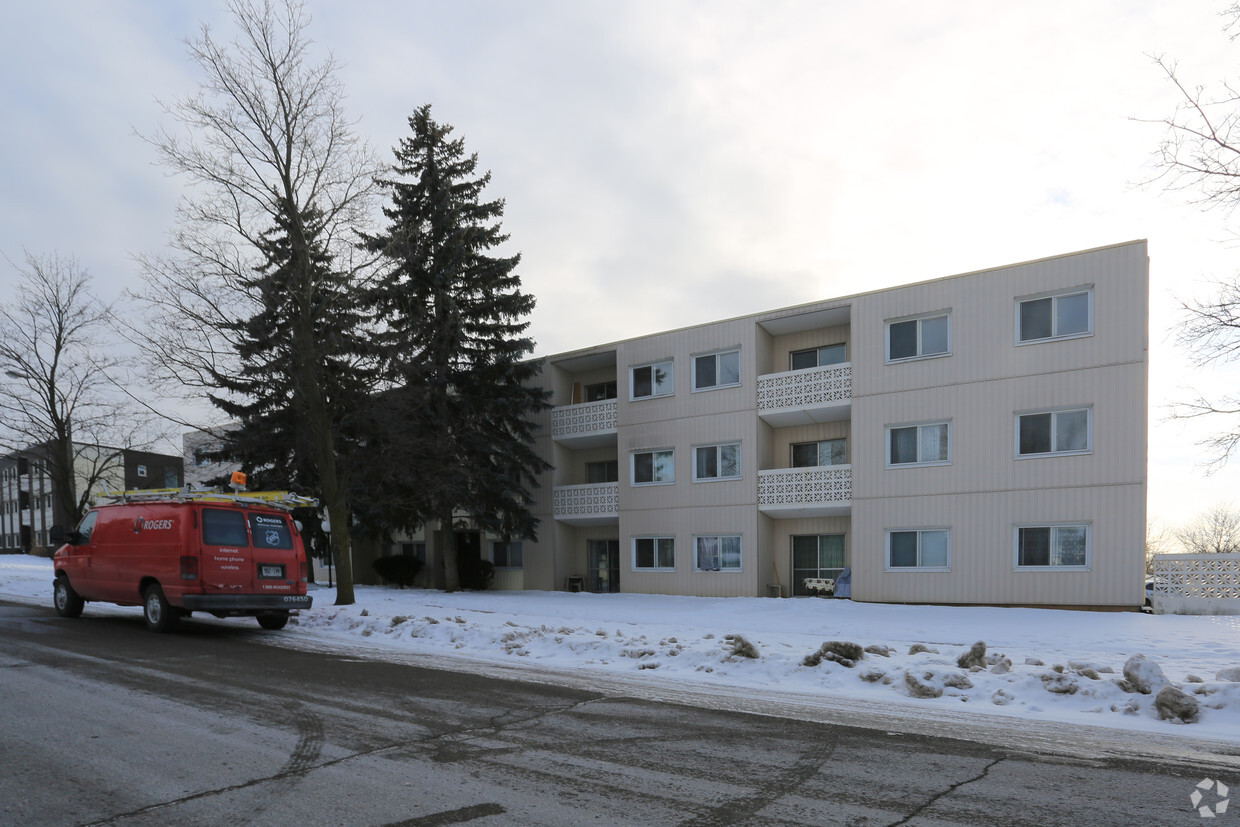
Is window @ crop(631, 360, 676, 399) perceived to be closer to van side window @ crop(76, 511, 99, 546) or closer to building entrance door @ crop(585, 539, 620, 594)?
building entrance door @ crop(585, 539, 620, 594)

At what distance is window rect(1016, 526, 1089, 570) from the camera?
790 inches

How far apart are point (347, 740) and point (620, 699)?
284 centimetres

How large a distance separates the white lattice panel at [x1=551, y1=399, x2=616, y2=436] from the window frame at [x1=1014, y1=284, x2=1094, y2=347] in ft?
41.9

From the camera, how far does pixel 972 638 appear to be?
48.7ft

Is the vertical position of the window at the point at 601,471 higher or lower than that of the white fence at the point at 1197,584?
higher

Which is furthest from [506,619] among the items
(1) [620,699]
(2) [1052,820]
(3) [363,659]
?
(2) [1052,820]

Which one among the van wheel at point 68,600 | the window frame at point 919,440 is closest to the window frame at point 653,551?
the window frame at point 919,440

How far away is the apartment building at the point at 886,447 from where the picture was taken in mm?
19969

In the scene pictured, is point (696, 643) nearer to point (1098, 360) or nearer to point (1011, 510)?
point (1011, 510)

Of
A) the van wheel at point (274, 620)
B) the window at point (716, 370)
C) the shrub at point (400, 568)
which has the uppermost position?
the window at point (716, 370)

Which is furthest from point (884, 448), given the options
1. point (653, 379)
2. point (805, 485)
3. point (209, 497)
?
point (209, 497)

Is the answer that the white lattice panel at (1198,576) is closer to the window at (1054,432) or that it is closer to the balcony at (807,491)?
the window at (1054,432)

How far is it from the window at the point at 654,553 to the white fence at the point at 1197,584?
1297cm

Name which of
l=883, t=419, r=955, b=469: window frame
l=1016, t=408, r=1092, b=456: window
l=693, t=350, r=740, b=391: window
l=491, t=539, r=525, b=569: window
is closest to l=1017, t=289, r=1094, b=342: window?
l=1016, t=408, r=1092, b=456: window
